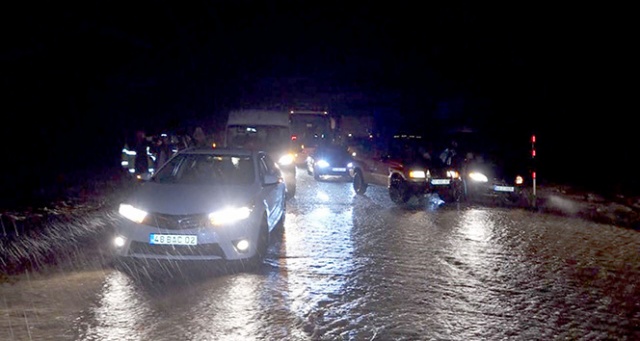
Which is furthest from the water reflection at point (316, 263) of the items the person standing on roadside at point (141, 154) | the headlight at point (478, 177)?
the person standing on roadside at point (141, 154)

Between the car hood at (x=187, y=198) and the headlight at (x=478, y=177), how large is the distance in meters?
8.88

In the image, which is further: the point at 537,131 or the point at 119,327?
the point at 537,131

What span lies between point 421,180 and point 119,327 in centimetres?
1144

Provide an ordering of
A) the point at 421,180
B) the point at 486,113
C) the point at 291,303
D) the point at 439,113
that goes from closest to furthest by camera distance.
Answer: the point at 291,303 < the point at 421,180 < the point at 486,113 < the point at 439,113

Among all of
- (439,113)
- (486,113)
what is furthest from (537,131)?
(439,113)

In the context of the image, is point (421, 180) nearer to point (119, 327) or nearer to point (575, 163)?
point (119, 327)

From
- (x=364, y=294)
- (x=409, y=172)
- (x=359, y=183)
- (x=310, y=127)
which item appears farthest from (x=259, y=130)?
(x=364, y=294)

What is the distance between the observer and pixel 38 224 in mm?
12188

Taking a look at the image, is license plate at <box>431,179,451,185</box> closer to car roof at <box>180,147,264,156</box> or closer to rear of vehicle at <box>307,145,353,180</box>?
rear of vehicle at <box>307,145,353,180</box>

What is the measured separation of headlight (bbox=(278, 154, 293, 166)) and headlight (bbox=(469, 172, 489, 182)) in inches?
189

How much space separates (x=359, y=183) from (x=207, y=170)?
31.5 ft

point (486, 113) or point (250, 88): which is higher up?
point (250, 88)

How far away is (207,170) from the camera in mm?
10391

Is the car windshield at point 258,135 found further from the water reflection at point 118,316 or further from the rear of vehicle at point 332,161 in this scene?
the water reflection at point 118,316
